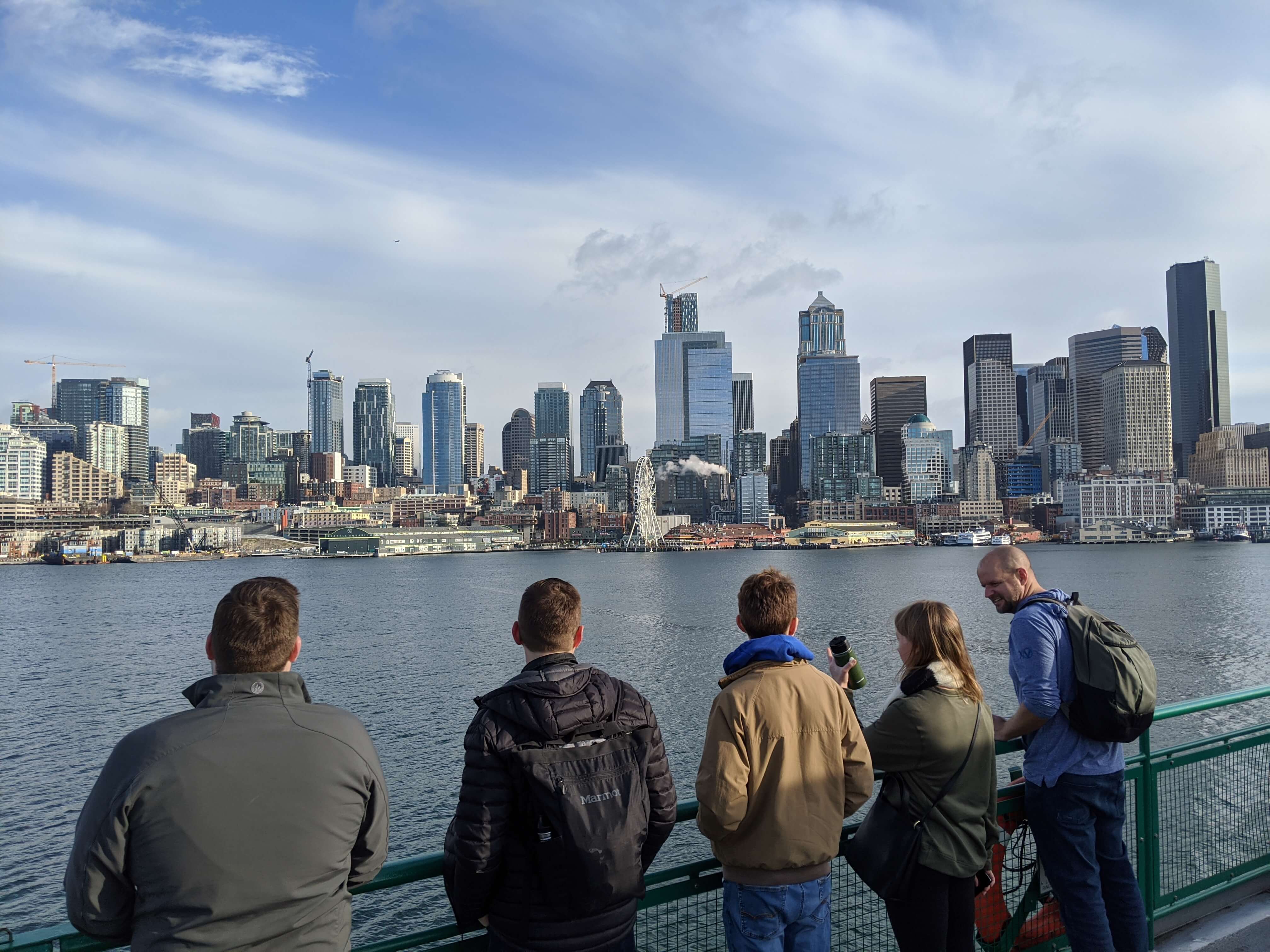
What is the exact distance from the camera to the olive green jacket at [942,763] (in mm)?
3090

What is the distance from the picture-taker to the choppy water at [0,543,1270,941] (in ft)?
46.4

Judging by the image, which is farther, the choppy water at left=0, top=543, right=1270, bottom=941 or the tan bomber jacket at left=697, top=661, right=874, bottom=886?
the choppy water at left=0, top=543, right=1270, bottom=941

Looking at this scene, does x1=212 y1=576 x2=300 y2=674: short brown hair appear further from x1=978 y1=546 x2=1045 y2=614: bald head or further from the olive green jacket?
x1=978 y1=546 x2=1045 y2=614: bald head

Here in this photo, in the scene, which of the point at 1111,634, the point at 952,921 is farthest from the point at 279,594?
the point at 1111,634

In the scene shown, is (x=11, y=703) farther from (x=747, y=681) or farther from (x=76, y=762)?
(x=747, y=681)

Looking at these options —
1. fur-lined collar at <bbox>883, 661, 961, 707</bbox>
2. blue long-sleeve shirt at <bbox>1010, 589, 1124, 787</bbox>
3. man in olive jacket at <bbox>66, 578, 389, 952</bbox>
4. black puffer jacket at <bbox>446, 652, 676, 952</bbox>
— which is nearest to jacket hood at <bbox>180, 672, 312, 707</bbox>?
man in olive jacket at <bbox>66, 578, 389, 952</bbox>

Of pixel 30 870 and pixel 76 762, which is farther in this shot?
pixel 76 762

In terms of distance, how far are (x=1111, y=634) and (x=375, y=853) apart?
9.25 feet

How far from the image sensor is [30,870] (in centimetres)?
1203

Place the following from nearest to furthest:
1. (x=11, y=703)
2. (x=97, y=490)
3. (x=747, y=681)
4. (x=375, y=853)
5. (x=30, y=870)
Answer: (x=375, y=853) → (x=747, y=681) → (x=30, y=870) → (x=11, y=703) → (x=97, y=490)

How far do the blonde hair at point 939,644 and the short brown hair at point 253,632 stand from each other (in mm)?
2105

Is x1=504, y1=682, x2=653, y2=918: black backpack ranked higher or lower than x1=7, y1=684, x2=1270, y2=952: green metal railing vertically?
higher

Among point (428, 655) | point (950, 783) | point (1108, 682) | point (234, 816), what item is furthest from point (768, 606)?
point (428, 655)

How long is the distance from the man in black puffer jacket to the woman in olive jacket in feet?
3.07
